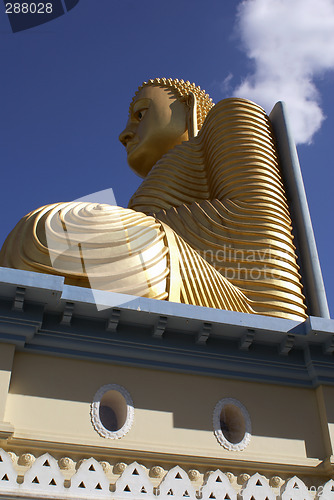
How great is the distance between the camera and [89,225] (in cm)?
688

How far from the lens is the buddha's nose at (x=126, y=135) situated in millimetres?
12573

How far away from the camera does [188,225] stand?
28.1 ft

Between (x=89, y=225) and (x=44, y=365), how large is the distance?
2.03 meters

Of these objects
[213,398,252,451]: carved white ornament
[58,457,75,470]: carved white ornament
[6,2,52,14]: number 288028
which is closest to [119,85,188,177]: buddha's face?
[6,2,52,14]: number 288028

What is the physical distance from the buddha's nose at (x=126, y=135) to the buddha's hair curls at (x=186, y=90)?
953mm

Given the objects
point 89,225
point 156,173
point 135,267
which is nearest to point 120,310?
point 135,267

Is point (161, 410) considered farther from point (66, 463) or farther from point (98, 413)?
point (66, 463)

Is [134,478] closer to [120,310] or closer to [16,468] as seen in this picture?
[16,468]

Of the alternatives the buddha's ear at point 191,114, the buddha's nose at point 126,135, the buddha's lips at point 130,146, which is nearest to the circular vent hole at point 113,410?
the buddha's ear at point 191,114

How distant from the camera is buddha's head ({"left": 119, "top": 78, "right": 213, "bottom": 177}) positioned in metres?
12.0

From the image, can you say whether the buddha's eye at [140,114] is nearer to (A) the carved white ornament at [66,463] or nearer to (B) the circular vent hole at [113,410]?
(B) the circular vent hole at [113,410]

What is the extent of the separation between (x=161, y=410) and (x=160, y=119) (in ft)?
25.6

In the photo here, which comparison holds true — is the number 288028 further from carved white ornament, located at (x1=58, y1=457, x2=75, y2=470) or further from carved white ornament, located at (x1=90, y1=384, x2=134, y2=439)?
carved white ornament, located at (x1=58, y1=457, x2=75, y2=470)

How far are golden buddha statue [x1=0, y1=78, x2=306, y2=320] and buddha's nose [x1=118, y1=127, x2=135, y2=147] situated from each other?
1.0 inches
